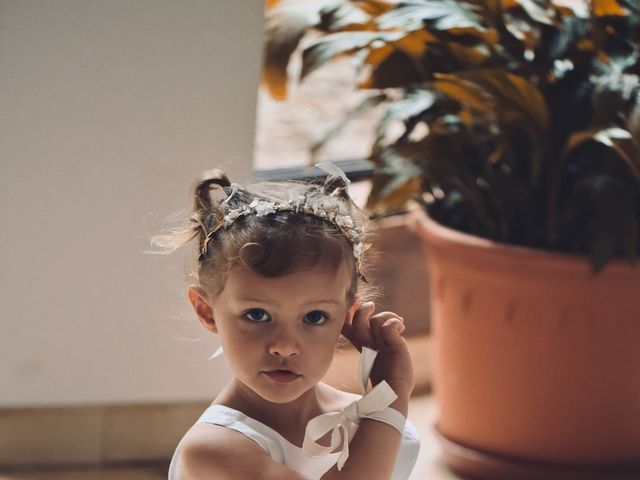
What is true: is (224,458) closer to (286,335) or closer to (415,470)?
(286,335)

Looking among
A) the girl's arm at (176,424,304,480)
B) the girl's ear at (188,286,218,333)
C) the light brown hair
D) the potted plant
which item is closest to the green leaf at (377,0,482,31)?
the potted plant

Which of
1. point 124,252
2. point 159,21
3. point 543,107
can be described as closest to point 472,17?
point 543,107

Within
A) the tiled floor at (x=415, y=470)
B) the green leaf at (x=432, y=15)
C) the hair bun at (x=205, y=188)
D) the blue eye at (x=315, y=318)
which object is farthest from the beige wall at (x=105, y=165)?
the blue eye at (x=315, y=318)

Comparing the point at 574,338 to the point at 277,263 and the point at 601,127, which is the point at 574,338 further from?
the point at 277,263

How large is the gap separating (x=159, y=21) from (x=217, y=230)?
0.66 meters

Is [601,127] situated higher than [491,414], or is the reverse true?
[601,127]

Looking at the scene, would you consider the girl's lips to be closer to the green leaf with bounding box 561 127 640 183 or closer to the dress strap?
the dress strap

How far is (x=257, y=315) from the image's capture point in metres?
1.14

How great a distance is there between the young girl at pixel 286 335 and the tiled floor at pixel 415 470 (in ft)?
2.35

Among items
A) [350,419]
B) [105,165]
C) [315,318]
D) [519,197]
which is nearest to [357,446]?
[350,419]

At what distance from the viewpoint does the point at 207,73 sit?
1807mm

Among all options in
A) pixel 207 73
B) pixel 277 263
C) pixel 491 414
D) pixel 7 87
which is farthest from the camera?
pixel 491 414

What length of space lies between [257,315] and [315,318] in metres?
0.06

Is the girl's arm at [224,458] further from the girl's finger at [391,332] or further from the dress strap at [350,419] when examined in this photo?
the girl's finger at [391,332]
